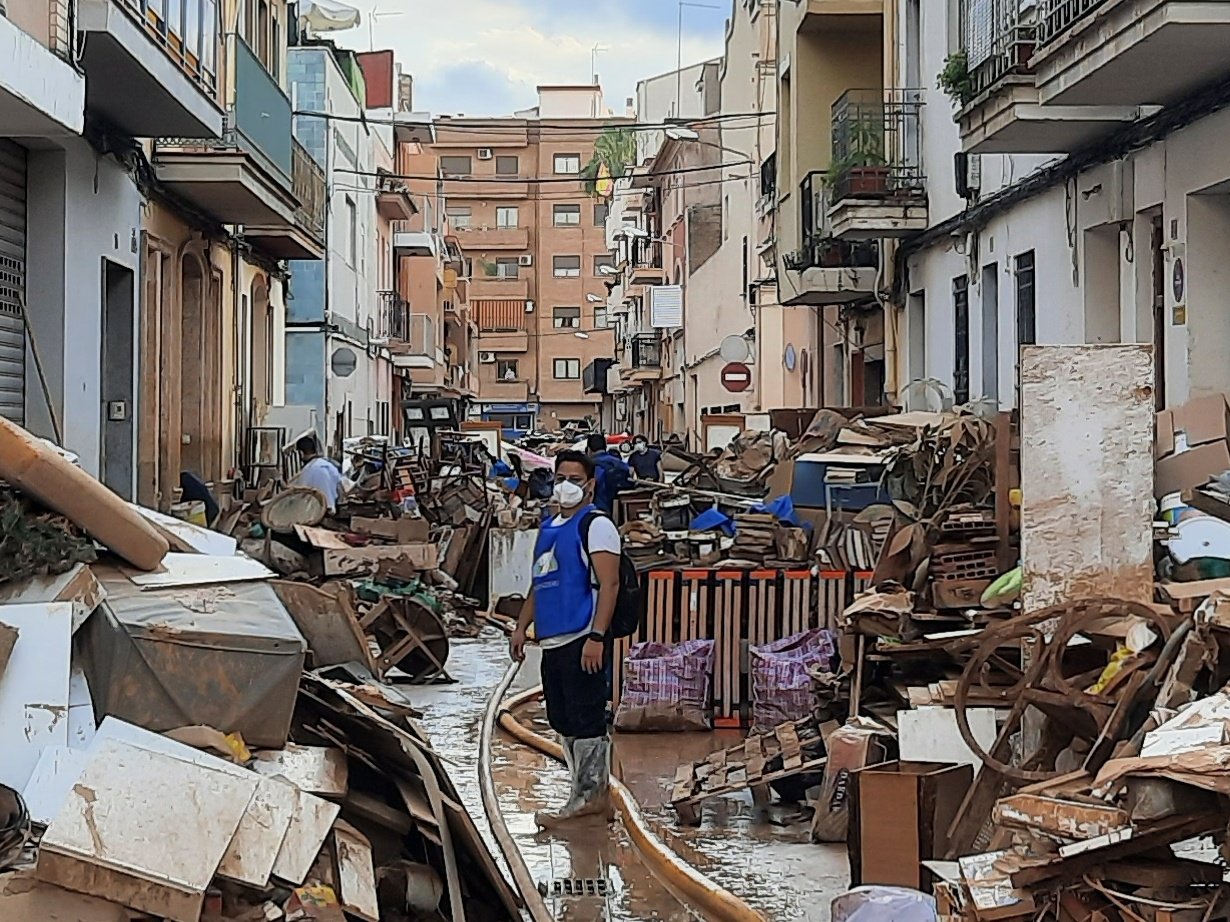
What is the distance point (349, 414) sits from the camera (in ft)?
123

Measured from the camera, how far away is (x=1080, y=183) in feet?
46.6

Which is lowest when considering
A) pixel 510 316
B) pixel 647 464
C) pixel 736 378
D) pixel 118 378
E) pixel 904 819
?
pixel 904 819

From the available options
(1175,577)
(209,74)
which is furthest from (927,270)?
(1175,577)

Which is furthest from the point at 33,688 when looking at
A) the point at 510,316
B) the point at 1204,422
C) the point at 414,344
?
the point at 510,316

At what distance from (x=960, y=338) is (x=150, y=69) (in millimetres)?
9003

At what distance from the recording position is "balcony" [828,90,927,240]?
19531mm

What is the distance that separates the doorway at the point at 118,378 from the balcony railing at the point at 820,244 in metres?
8.39

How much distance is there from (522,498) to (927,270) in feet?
26.0

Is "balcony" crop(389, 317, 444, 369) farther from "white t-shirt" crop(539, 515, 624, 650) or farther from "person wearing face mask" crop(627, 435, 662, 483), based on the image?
"white t-shirt" crop(539, 515, 624, 650)

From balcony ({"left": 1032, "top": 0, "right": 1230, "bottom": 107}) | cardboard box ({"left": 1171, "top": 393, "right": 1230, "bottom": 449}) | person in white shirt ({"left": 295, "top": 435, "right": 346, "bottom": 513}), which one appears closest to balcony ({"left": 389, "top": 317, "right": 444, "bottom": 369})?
person in white shirt ({"left": 295, "top": 435, "right": 346, "bottom": 513})

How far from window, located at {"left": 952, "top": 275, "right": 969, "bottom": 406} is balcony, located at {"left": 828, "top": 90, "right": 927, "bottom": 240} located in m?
1.15

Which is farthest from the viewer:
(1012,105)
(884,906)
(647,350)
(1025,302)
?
(647,350)

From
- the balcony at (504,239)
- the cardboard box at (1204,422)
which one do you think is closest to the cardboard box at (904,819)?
the cardboard box at (1204,422)

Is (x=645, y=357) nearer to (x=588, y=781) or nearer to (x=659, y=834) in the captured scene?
(x=588, y=781)
